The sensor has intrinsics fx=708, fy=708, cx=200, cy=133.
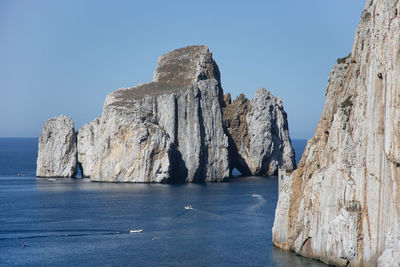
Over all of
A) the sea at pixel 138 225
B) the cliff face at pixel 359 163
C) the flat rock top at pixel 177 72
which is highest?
the flat rock top at pixel 177 72

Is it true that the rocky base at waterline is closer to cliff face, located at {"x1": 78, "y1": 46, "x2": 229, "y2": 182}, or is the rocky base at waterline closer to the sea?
cliff face, located at {"x1": 78, "y1": 46, "x2": 229, "y2": 182}

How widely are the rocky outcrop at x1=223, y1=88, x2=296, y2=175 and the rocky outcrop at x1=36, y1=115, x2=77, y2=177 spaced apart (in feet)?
129

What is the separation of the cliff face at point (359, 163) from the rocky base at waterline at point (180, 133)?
3282 inches

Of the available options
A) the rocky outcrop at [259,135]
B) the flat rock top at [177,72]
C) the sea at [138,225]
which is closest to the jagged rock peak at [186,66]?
the flat rock top at [177,72]

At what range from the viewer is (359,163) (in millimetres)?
58438

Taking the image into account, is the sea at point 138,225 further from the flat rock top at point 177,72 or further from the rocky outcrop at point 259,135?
the rocky outcrop at point 259,135

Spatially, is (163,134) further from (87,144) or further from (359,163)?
(359,163)

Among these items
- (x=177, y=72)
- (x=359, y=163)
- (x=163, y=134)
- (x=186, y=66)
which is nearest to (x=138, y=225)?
(x=359, y=163)

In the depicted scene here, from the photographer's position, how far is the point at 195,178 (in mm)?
155375

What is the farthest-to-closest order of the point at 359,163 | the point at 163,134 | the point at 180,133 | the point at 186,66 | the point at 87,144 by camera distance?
the point at 186,66, the point at 87,144, the point at 180,133, the point at 163,134, the point at 359,163

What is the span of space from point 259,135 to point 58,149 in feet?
160

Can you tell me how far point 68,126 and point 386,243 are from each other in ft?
397

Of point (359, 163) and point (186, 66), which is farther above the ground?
point (186, 66)

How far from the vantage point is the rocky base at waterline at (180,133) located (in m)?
149
